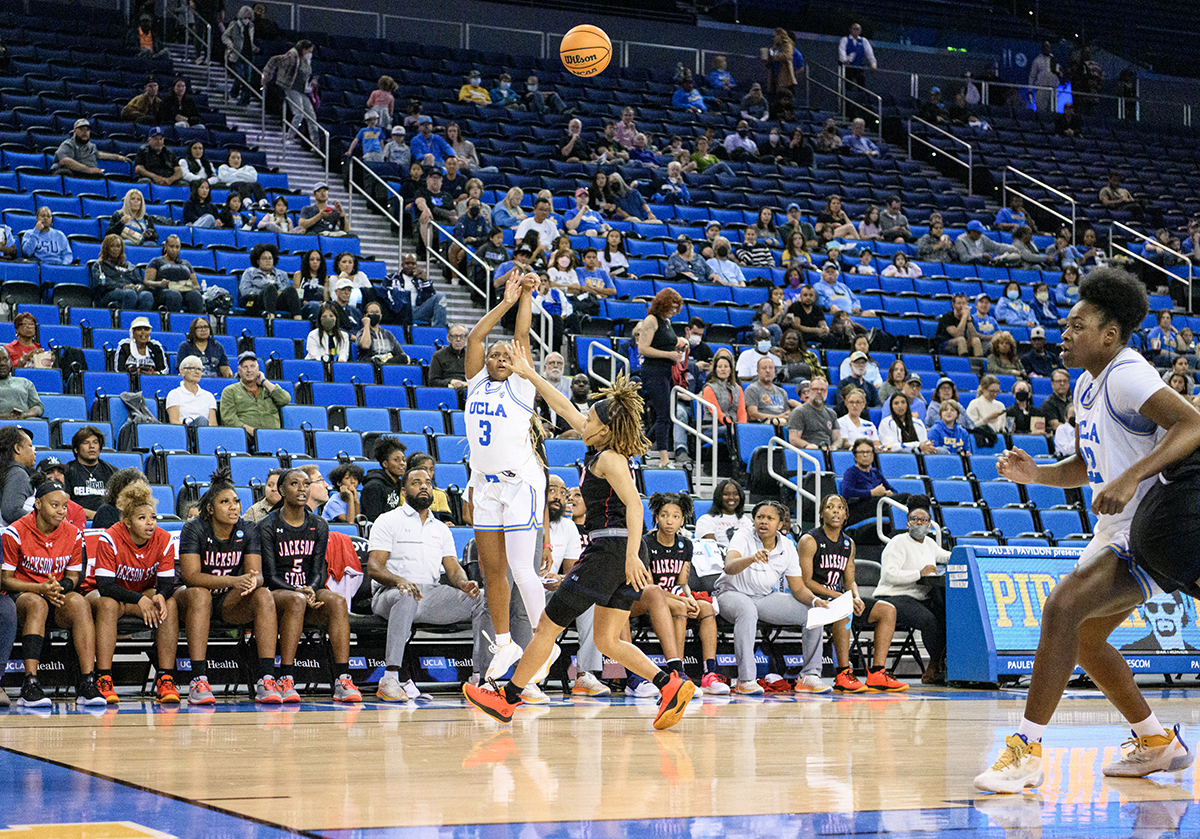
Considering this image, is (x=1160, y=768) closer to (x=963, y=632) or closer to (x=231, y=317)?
(x=963, y=632)

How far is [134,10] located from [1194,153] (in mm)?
17817

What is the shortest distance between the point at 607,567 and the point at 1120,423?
2775 millimetres

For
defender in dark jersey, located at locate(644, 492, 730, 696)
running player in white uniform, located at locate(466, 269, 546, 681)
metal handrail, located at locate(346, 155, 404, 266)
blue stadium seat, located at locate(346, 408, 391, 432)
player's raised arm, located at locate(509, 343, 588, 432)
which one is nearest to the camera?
player's raised arm, located at locate(509, 343, 588, 432)

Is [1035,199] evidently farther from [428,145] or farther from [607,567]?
[607,567]

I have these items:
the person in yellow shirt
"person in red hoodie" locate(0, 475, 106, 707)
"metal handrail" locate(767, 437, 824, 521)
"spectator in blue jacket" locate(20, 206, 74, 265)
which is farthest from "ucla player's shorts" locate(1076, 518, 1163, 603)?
the person in yellow shirt

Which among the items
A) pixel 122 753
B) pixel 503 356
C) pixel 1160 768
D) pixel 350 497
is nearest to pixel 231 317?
pixel 350 497

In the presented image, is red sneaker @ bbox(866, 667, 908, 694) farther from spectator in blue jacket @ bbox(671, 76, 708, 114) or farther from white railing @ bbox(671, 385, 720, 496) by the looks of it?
spectator in blue jacket @ bbox(671, 76, 708, 114)

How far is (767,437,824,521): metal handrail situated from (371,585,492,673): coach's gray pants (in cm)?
332

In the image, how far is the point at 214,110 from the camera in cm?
1766

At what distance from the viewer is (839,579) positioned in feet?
32.8

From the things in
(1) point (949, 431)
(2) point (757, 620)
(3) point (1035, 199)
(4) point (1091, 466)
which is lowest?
(2) point (757, 620)

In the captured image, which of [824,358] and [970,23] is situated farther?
[970,23]

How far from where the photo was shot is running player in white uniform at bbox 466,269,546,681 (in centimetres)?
747

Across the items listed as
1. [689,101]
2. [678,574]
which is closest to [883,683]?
[678,574]
